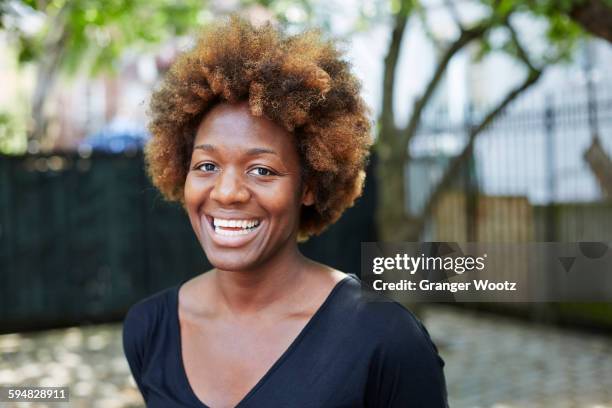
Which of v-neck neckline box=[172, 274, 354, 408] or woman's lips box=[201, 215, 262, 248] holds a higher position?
woman's lips box=[201, 215, 262, 248]

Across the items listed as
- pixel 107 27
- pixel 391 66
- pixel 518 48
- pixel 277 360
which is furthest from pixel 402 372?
pixel 107 27

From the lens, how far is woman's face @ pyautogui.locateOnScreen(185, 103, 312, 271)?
84.4 inches

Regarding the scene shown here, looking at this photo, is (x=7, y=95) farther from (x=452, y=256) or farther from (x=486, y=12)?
(x=452, y=256)

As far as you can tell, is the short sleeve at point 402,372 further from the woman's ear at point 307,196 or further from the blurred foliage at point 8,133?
the blurred foliage at point 8,133

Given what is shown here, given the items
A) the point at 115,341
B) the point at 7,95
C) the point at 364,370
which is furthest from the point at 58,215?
the point at 7,95

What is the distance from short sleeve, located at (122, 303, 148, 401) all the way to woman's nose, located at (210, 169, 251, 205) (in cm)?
55

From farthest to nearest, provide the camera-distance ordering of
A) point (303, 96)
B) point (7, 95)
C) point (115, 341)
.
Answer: point (7, 95) → point (115, 341) → point (303, 96)

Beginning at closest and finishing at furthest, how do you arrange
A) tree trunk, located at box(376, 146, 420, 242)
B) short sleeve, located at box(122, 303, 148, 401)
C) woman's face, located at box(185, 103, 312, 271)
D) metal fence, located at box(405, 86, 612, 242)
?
woman's face, located at box(185, 103, 312, 271), short sleeve, located at box(122, 303, 148, 401), tree trunk, located at box(376, 146, 420, 242), metal fence, located at box(405, 86, 612, 242)

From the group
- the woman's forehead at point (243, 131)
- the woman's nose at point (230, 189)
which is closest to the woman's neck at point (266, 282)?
the woman's nose at point (230, 189)

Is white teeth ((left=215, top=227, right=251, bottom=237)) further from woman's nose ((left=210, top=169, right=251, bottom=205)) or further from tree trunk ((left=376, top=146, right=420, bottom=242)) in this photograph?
tree trunk ((left=376, top=146, right=420, bottom=242))

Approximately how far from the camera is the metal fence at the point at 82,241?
938 centimetres

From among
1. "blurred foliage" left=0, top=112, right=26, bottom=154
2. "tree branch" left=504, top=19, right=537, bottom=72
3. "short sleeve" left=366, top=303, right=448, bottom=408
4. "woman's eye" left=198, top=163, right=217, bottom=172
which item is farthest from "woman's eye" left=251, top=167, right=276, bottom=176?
"blurred foliage" left=0, top=112, right=26, bottom=154

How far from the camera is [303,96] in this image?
2.19 m

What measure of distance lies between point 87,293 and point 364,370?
326 inches
